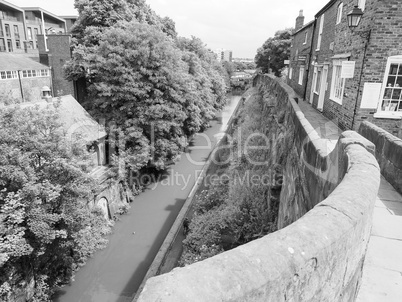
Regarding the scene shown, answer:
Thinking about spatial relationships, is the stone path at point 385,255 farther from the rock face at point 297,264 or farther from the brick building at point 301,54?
the brick building at point 301,54

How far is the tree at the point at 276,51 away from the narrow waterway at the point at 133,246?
34301mm

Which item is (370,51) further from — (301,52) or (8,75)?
(8,75)

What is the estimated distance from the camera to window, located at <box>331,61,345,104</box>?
1100 centimetres

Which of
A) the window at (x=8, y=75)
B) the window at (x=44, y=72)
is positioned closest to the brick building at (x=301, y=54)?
the window at (x=44, y=72)

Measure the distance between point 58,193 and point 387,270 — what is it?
29.2 ft

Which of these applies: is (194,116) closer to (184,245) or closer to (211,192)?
(211,192)

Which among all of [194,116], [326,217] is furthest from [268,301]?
[194,116]

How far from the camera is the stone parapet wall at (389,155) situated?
5.26m

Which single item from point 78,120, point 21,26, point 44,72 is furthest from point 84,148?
point 21,26

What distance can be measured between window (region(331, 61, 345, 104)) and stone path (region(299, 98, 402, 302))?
6.74 metres

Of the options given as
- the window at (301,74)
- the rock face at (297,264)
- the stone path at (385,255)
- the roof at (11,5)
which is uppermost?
the roof at (11,5)

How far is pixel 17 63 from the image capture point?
76.6 feet

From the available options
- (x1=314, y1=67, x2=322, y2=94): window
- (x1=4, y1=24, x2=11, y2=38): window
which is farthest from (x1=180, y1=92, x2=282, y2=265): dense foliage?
(x1=4, y1=24, x2=11, y2=38): window

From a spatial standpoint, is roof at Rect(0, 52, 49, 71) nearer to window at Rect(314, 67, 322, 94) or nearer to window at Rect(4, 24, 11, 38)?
window at Rect(4, 24, 11, 38)
